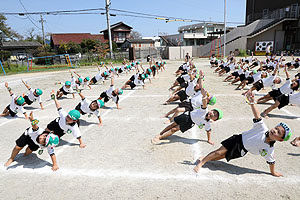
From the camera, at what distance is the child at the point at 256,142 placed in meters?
3.24

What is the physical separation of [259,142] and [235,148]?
0.41m

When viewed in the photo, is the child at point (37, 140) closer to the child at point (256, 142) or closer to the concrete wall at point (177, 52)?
the child at point (256, 142)

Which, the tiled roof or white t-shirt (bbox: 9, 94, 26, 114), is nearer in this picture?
white t-shirt (bbox: 9, 94, 26, 114)

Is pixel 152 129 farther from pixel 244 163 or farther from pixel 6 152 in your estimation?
pixel 6 152

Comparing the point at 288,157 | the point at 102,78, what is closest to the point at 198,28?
the point at 102,78

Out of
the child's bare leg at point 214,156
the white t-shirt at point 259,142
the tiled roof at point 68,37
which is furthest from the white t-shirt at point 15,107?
the tiled roof at point 68,37

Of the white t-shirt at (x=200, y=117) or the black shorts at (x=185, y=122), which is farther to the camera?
the black shorts at (x=185, y=122)

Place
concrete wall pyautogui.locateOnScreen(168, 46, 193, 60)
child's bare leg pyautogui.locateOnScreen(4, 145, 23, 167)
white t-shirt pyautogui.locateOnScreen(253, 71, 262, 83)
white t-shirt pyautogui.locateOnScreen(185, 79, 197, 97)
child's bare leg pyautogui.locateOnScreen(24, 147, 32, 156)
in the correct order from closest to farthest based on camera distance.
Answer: child's bare leg pyautogui.locateOnScreen(4, 145, 23, 167), child's bare leg pyautogui.locateOnScreen(24, 147, 32, 156), white t-shirt pyautogui.locateOnScreen(185, 79, 197, 97), white t-shirt pyautogui.locateOnScreen(253, 71, 262, 83), concrete wall pyautogui.locateOnScreen(168, 46, 193, 60)

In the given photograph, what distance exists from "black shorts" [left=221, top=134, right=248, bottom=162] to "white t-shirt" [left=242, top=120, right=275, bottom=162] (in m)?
0.08

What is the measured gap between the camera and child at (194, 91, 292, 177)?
3245 mm

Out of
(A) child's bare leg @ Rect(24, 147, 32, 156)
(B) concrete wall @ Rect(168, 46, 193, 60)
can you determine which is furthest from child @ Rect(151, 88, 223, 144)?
(B) concrete wall @ Rect(168, 46, 193, 60)

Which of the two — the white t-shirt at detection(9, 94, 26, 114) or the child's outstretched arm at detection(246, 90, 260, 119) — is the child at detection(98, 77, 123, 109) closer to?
the white t-shirt at detection(9, 94, 26, 114)

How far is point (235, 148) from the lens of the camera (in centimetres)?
365

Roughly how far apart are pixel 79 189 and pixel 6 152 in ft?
8.67
